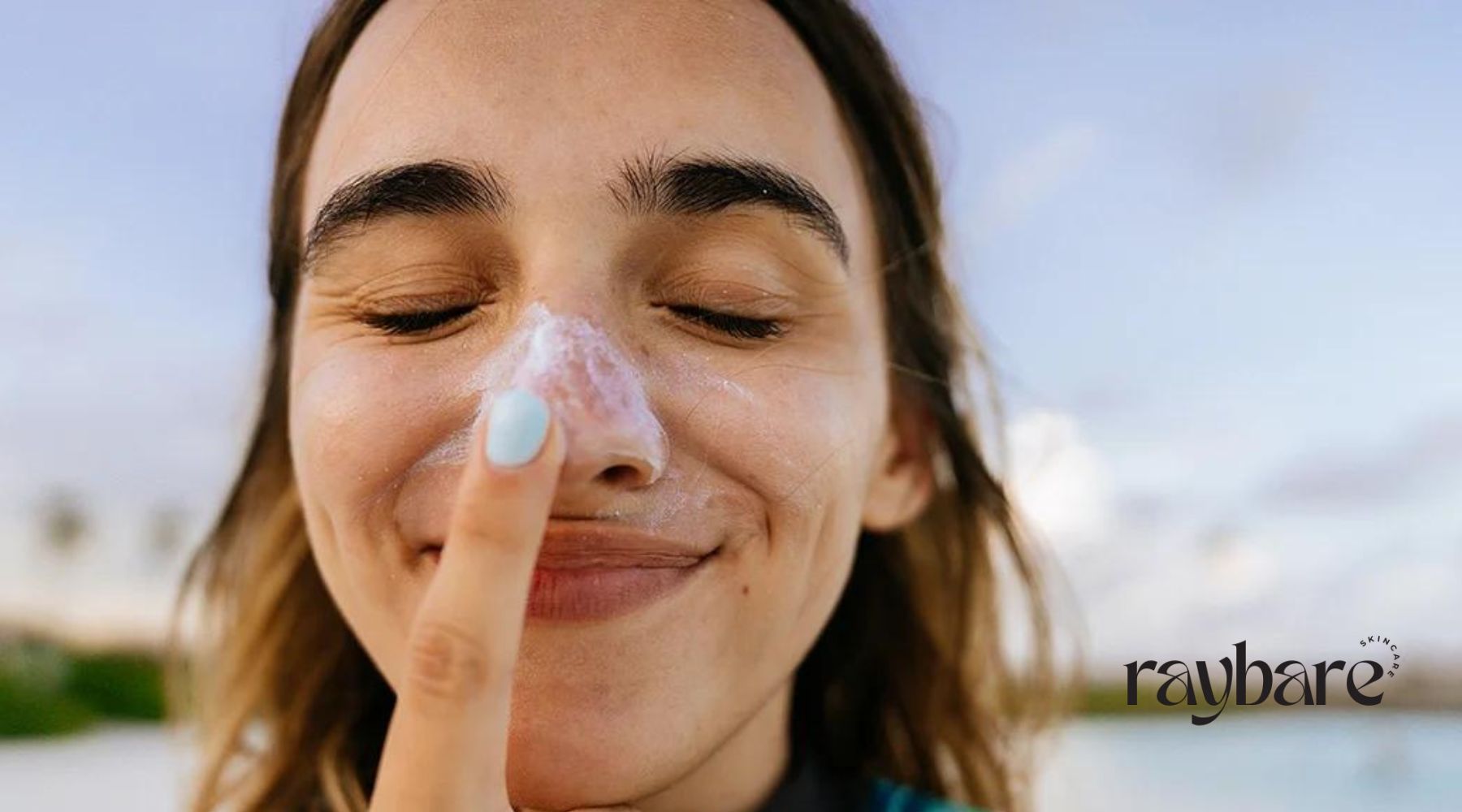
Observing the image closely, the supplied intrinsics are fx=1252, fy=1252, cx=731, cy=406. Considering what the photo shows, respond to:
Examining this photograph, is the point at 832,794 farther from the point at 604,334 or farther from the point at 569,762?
the point at 604,334

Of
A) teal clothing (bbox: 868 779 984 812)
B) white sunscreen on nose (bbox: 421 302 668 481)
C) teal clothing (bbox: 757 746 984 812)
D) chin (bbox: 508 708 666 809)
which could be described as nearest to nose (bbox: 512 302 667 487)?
white sunscreen on nose (bbox: 421 302 668 481)

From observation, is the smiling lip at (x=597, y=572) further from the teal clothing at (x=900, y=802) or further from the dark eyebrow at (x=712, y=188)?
the teal clothing at (x=900, y=802)

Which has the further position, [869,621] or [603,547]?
[869,621]

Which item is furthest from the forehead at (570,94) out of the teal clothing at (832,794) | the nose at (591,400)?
the teal clothing at (832,794)

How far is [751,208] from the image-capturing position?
1.19 meters

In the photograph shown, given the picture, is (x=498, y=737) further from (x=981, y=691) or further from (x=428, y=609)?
(x=981, y=691)

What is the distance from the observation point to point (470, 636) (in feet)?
2.86

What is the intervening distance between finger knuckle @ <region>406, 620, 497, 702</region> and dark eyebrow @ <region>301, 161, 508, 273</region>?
1.38 feet

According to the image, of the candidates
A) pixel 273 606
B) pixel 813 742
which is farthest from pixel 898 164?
pixel 273 606

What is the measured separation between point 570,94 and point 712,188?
16 centimetres

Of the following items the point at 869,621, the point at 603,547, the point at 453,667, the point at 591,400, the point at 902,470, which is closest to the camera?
the point at 453,667

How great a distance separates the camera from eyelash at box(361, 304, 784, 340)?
1.17 meters

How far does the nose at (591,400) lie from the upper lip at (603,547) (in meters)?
0.04

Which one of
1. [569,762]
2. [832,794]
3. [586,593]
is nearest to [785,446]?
[586,593]
